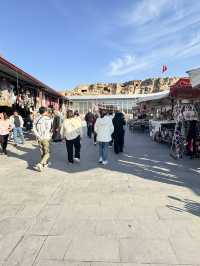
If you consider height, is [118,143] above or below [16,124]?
below

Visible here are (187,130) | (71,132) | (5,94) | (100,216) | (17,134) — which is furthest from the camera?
(17,134)

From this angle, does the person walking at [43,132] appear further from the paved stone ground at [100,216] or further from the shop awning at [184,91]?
the shop awning at [184,91]

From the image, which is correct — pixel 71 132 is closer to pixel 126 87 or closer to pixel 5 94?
Answer: pixel 5 94

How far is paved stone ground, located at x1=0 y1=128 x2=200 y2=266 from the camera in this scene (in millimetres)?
3270

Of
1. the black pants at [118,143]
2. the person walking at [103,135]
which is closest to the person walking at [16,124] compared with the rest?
the black pants at [118,143]

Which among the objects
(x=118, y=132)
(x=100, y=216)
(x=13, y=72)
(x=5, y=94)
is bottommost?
(x=100, y=216)

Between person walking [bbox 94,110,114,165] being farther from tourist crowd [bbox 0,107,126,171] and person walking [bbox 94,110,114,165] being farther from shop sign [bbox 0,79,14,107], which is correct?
shop sign [bbox 0,79,14,107]

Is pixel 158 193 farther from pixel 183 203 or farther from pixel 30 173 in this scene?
pixel 30 173

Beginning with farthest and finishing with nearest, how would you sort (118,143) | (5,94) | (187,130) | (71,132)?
1. (118,143)
2. (5,94)
3. (187,130)
4. (71,132)

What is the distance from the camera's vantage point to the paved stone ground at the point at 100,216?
129 inches

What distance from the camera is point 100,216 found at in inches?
172

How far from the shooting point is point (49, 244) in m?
3.52

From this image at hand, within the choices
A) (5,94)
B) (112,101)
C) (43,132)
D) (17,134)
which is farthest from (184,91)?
(112,101)

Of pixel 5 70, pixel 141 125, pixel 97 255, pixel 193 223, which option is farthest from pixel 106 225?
pixel 141 125
